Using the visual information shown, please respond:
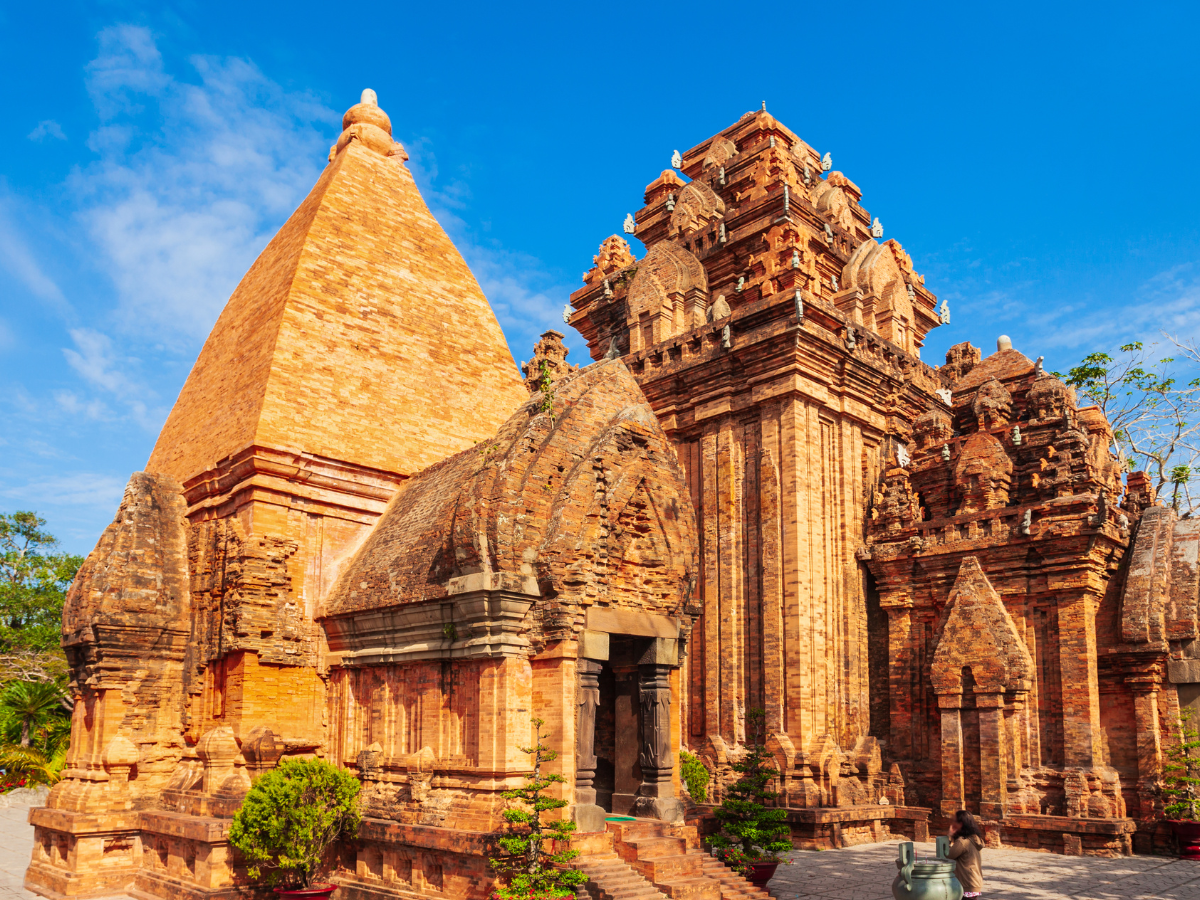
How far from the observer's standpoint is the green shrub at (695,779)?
1653 centimetres

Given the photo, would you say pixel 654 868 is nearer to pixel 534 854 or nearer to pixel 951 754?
pixel 534 854

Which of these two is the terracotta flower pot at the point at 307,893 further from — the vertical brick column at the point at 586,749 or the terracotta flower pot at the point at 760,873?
the terracotta flower pot at the point at 760,873

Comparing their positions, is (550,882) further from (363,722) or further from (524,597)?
(363,722)

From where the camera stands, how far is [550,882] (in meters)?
9.34

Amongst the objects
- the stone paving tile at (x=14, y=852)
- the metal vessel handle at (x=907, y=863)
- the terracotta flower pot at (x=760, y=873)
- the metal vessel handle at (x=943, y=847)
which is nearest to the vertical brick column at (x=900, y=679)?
the terracotta flower pot at (x=760, y=873)

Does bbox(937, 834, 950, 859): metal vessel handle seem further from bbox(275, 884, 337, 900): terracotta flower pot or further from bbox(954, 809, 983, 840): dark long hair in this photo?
bbox(275, 884, 337, 900): terracotta flower pot

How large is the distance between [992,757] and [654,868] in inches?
311

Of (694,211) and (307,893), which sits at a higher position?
(694,211)

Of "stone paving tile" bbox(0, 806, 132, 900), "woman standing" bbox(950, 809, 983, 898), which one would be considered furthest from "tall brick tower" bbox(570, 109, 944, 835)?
"stone paving tile" bbox(0, 806, 132, 900)

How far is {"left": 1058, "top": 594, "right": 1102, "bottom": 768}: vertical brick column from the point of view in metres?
15.2

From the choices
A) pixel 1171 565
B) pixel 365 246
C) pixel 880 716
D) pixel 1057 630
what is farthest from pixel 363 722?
pixel 1171 565

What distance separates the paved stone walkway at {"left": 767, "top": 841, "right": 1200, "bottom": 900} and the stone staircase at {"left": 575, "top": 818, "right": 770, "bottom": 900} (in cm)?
127

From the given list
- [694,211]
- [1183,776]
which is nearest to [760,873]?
[1183,776]

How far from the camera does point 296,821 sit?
11125 mm
